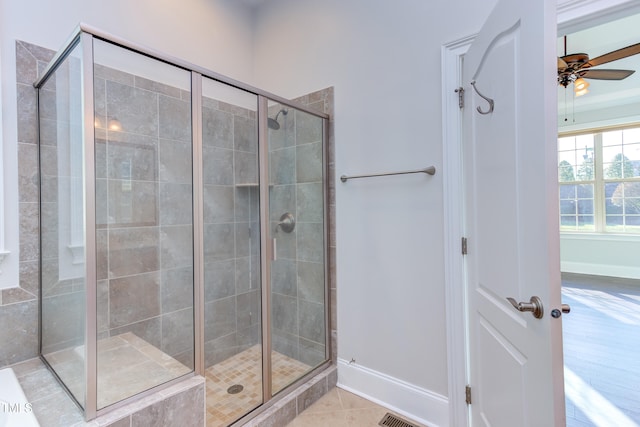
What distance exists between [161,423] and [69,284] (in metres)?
0.71

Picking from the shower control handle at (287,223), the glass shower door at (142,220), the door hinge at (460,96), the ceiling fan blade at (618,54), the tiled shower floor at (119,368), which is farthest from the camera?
the ceiling fan blade at (618,54)

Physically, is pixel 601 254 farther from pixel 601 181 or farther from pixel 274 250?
pixel 274 250

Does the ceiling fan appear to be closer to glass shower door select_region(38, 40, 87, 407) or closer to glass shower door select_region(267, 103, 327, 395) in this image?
glass shower door select_region(267, 103, 327, 395)

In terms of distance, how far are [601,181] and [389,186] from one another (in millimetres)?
5360

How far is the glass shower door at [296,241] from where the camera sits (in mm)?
2021

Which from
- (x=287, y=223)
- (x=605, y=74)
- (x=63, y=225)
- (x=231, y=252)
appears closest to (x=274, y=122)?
(x=287, y=223)

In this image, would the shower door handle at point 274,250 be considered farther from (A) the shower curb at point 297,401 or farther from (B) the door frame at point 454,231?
(B) the door frame at point 454,231

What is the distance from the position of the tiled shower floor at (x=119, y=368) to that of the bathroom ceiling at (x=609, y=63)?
243cm

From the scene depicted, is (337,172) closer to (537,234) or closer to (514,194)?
(514,194)

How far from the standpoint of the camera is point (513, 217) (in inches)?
44.8

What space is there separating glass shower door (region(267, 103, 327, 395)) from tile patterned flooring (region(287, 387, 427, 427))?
0.71 ft

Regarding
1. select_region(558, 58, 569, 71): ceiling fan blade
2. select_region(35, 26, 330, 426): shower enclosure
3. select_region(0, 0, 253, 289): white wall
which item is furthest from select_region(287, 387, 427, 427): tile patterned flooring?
select_region(558, 58, 569, 71): ceiling fan blade

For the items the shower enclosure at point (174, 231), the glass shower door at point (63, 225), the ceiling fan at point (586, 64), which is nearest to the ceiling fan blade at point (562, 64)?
A: the ceiling fan at point (586, 64)

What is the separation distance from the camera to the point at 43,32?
162cm
